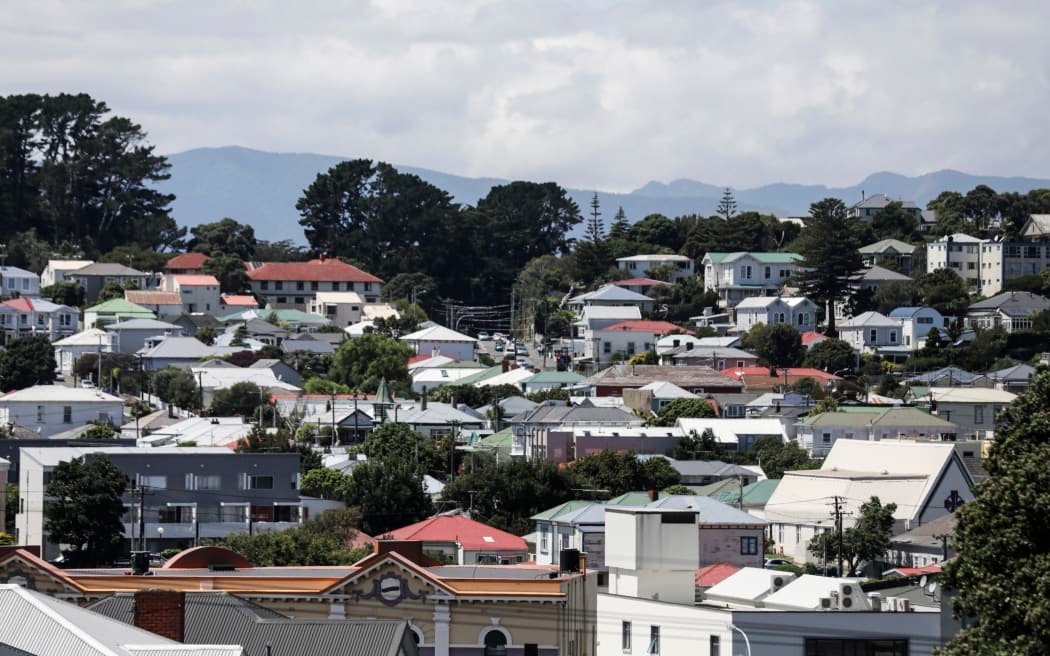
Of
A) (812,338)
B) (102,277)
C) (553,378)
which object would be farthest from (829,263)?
(102,277)

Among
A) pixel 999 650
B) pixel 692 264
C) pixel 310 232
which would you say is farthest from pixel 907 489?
pixel 310 232

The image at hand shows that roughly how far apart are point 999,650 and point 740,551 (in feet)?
119

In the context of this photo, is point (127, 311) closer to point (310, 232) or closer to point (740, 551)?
point (310, 232)

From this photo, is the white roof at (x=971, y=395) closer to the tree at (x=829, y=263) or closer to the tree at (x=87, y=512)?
the tree at (x=829, y=263)

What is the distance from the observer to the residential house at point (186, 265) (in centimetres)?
14112

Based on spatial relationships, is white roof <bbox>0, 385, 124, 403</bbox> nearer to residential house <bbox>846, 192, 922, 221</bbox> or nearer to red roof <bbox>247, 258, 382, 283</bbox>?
red roof <bbox>247, 258, 382, 283</bbox>

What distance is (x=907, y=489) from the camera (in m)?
72.9

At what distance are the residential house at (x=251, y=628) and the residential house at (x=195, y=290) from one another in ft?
358

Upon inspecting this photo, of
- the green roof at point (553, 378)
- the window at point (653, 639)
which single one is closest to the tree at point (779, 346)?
the green roof at point (553, 378)

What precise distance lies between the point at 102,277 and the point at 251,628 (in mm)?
114435

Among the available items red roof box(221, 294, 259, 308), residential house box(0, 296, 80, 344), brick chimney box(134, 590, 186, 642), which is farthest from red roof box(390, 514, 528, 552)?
red roof box(221, 294, 259, 308)

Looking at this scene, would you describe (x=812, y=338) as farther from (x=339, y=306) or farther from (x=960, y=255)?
(x=339, y=306)

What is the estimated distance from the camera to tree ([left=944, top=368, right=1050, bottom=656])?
84.3 ft

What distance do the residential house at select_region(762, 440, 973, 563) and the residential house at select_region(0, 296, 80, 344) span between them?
60.5 metres
